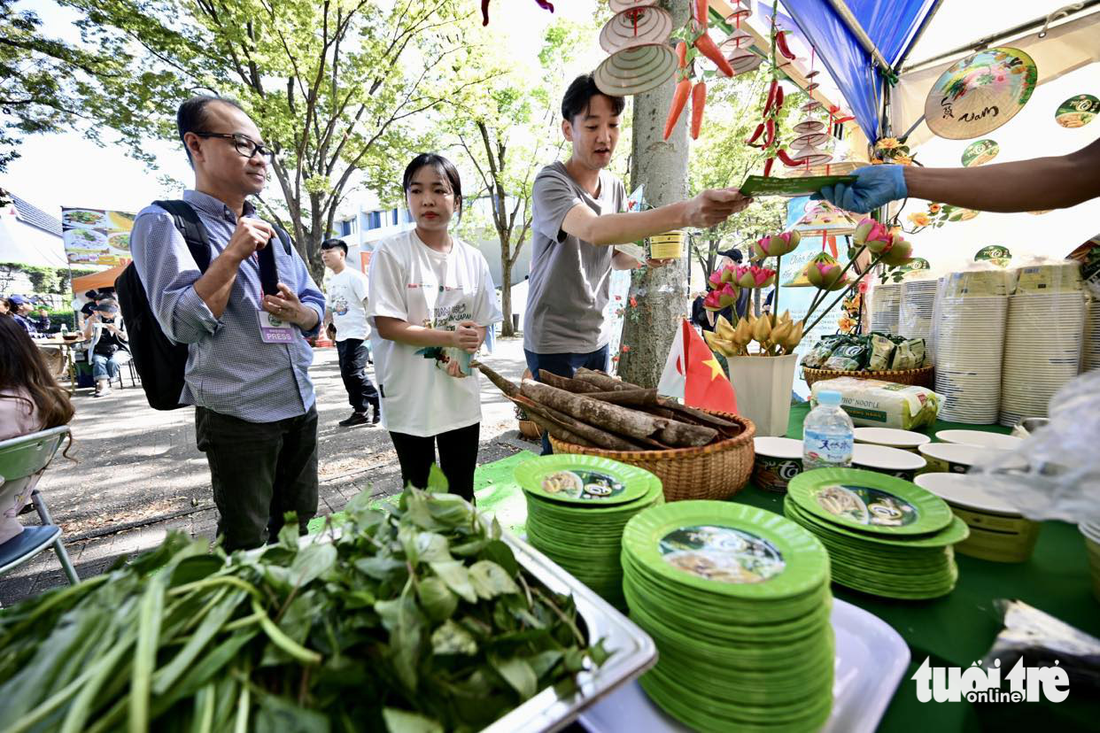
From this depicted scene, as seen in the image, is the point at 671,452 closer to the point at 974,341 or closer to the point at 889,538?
the point at 889,538

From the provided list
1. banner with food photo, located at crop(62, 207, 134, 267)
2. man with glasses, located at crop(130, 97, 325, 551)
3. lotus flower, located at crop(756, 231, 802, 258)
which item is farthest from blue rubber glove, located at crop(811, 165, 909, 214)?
banner with food photo, located at crop(62, 207, 134, 267)

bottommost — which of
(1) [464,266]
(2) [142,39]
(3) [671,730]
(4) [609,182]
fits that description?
(3) [671,730]

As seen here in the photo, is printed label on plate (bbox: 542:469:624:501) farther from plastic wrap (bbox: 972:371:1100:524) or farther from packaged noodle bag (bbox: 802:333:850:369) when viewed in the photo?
packaged noodle bag (bbox: 802:333:850:369)

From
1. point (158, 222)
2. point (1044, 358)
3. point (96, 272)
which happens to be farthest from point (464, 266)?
point (96, 272)

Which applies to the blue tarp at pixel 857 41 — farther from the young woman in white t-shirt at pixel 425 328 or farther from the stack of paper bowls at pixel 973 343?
the young woman in white t-shirt at pixel 425 328

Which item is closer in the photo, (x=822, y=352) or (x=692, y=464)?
(x=692, y=464)

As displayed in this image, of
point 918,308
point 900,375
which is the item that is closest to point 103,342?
point 900,375

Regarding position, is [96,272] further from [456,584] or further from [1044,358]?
[1044,358]

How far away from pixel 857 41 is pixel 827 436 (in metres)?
4.23

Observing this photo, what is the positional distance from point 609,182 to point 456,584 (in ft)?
8.28

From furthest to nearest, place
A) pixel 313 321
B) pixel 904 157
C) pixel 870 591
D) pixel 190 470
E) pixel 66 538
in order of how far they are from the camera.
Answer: pixel 190 470 → pixel 904 157 → pixel 66 538 → pixel 313 321 → pixel 870 591

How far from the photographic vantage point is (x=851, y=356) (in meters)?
2.26

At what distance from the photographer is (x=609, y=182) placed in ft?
8.59

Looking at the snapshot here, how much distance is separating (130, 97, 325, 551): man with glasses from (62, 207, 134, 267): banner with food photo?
1475cm
